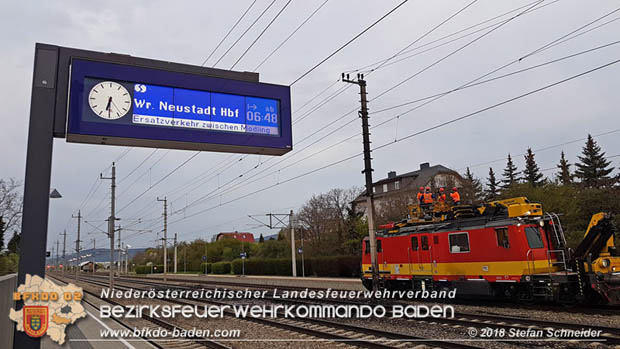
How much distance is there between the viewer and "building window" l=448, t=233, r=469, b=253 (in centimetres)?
1739

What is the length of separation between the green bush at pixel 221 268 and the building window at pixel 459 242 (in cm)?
4546

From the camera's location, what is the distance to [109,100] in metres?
9.02

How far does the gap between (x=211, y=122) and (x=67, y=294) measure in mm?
4660

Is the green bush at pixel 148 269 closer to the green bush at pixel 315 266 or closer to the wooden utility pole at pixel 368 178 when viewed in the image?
the green bush at pixel 315 266

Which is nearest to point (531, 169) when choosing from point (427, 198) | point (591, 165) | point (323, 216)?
point (591, 165)

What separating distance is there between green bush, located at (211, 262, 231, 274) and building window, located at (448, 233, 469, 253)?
45455 mm

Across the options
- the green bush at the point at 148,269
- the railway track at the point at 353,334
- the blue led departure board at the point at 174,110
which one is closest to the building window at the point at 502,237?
the railway track at the point at 353,334

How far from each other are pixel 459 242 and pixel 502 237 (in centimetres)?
182

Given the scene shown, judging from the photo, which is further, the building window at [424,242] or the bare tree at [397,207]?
the bare tree at [397,207]

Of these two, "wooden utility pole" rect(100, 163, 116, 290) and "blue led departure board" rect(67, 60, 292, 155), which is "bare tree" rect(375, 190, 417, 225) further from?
"blue led departure board" rect(67, 60, 292, 155)

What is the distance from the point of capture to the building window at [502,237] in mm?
16077

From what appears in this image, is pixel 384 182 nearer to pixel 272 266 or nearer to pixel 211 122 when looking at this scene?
pixel 272 266

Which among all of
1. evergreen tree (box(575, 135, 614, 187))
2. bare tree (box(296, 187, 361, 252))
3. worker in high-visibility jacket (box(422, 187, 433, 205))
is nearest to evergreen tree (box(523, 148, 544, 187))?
evergreen tree (box(575, 135, 614, 187))

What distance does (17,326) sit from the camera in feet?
21.5
